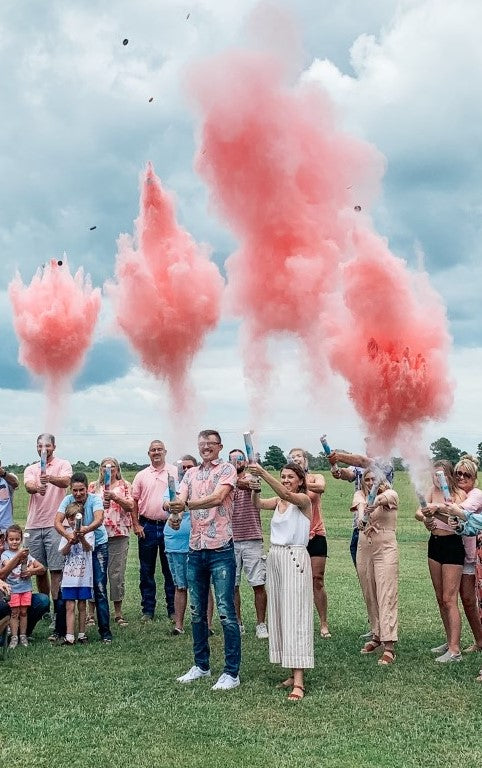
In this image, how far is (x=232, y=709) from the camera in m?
6.60

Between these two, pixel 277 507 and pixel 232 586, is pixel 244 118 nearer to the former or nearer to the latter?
pixel 277 507

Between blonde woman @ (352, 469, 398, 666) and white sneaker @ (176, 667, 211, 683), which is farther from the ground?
blonde woman @ (352, 469, 398, 666)

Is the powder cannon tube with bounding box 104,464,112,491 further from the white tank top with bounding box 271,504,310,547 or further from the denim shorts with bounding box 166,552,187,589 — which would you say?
the white tank top with bounding box 271,504,310,547

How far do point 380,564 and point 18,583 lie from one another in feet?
15.1

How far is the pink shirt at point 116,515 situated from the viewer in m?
11.0

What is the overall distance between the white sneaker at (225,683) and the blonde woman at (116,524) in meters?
3.67

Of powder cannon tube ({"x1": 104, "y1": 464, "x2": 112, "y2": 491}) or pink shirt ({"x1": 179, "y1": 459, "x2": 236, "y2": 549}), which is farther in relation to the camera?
powder cannon tube ({"x1": 104, "y1": 464, "x2": 112, "y2": 491})

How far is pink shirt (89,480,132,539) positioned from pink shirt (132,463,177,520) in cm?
19

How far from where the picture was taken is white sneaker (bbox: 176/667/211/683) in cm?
753

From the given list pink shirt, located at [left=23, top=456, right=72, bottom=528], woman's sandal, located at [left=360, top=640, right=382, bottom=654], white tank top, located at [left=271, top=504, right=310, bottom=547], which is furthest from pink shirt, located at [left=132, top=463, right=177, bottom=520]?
white tank top, located at [left=271, top=504, right=310, bottom=547]

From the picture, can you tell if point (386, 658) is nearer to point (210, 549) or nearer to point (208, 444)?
point (210, 549)

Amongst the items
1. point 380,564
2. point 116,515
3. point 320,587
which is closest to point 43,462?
point 116,515

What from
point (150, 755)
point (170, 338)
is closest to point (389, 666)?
point (150, 755)

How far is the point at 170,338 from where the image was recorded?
14375mm
